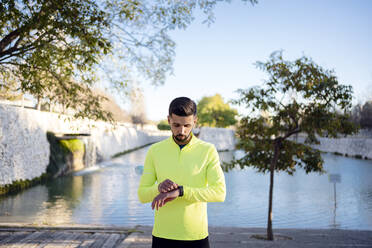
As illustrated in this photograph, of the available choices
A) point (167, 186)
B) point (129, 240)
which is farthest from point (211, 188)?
point (129, 240)

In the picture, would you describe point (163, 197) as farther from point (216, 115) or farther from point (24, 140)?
point (216, 115)

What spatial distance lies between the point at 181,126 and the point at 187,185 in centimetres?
33

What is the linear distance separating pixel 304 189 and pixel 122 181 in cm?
833

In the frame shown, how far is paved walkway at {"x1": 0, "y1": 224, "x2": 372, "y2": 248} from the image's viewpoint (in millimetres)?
5598

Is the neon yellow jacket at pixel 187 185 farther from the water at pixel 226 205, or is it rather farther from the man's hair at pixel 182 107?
the water at pixel 226 205

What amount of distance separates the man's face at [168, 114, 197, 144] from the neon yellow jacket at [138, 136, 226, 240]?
0.07 metres

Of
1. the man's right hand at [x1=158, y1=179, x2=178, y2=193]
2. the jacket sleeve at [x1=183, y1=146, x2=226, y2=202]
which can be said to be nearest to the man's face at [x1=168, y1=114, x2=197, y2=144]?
the jacket sleeve at [x1=183, y1=146, x2=226, y2=202]

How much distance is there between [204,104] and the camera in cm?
7475

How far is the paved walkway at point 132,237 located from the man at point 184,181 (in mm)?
3419

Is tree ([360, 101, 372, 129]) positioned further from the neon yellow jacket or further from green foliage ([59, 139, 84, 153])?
the neon yellow jacket

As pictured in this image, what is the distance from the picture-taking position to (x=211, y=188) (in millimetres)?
2092

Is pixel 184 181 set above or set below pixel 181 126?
below

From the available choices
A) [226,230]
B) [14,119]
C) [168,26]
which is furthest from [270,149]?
[14,119]

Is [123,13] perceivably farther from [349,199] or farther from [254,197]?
[349,199]
